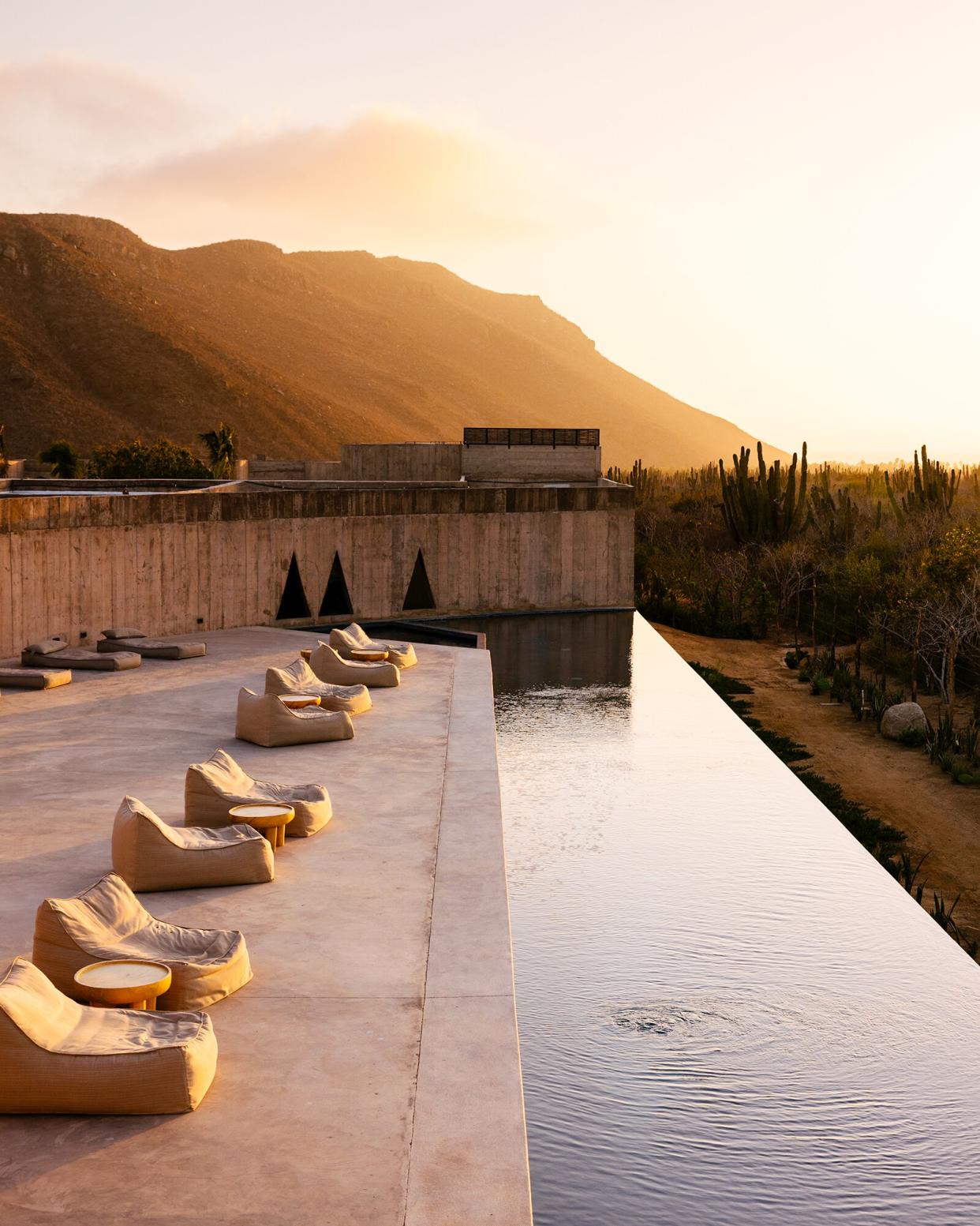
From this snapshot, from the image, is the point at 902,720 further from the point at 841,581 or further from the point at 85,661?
the point at 85,661

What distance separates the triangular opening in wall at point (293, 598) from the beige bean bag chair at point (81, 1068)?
16.8 m

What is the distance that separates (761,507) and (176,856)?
106 ft

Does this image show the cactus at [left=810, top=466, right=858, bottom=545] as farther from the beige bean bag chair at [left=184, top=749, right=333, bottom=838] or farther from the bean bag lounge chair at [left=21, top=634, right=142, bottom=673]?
the beige bean bag chair at [left=184, top=749, right=333, bottom=838]

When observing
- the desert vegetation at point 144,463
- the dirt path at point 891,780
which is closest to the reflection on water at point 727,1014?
the dirt path at point 891,780

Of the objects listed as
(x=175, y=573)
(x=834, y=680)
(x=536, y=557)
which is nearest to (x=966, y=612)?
(x=834, y=680)

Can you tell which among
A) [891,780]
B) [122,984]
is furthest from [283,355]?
[122,984]

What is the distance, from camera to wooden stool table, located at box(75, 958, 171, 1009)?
5.29 metres

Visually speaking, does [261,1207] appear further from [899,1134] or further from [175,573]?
[175,573]

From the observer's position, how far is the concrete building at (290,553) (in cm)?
1700

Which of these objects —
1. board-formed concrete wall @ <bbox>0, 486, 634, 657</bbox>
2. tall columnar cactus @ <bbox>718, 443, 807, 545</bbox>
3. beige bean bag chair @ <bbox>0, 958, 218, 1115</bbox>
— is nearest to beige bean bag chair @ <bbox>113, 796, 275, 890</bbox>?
beige bean bag chair @ <bbox>0, 958, 218, 1115</bbox>

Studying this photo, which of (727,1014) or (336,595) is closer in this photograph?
(727,1014)

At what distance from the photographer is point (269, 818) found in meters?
7.85

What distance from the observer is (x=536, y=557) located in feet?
83.8

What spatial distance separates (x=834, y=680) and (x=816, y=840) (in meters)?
13.4
